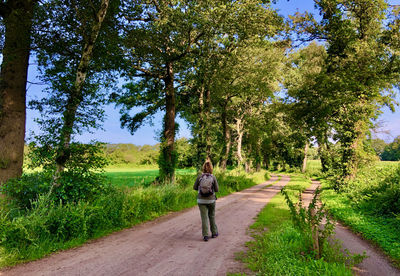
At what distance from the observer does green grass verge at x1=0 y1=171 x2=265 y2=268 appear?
5.36 metres

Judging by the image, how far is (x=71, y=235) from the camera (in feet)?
21.3

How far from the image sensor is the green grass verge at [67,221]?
5359mm

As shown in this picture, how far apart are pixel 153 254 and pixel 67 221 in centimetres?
264

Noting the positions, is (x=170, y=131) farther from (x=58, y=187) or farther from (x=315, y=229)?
(x=315, y=229)

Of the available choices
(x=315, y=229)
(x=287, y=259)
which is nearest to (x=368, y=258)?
(x=315, y=229)

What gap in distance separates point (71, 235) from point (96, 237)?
691 mm

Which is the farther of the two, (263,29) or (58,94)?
(263,29)

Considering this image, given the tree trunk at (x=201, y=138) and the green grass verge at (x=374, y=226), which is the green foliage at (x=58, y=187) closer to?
the green grass verge at (x=374, y=226)

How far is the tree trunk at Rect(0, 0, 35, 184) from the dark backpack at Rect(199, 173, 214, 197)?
21.8 ft

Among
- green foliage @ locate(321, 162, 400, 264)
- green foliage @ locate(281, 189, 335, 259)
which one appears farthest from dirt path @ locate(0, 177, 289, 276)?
green foliage @ locate(321, 162, 400, 264)

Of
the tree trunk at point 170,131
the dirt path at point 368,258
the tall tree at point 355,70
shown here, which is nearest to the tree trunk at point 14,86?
the tree trunk at point 170,131

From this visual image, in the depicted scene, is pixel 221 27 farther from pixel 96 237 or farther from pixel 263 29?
pixel 96 237

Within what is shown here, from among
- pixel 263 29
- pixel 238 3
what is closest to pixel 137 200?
pixel 238 3

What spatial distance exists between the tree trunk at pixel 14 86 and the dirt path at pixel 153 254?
478cm
